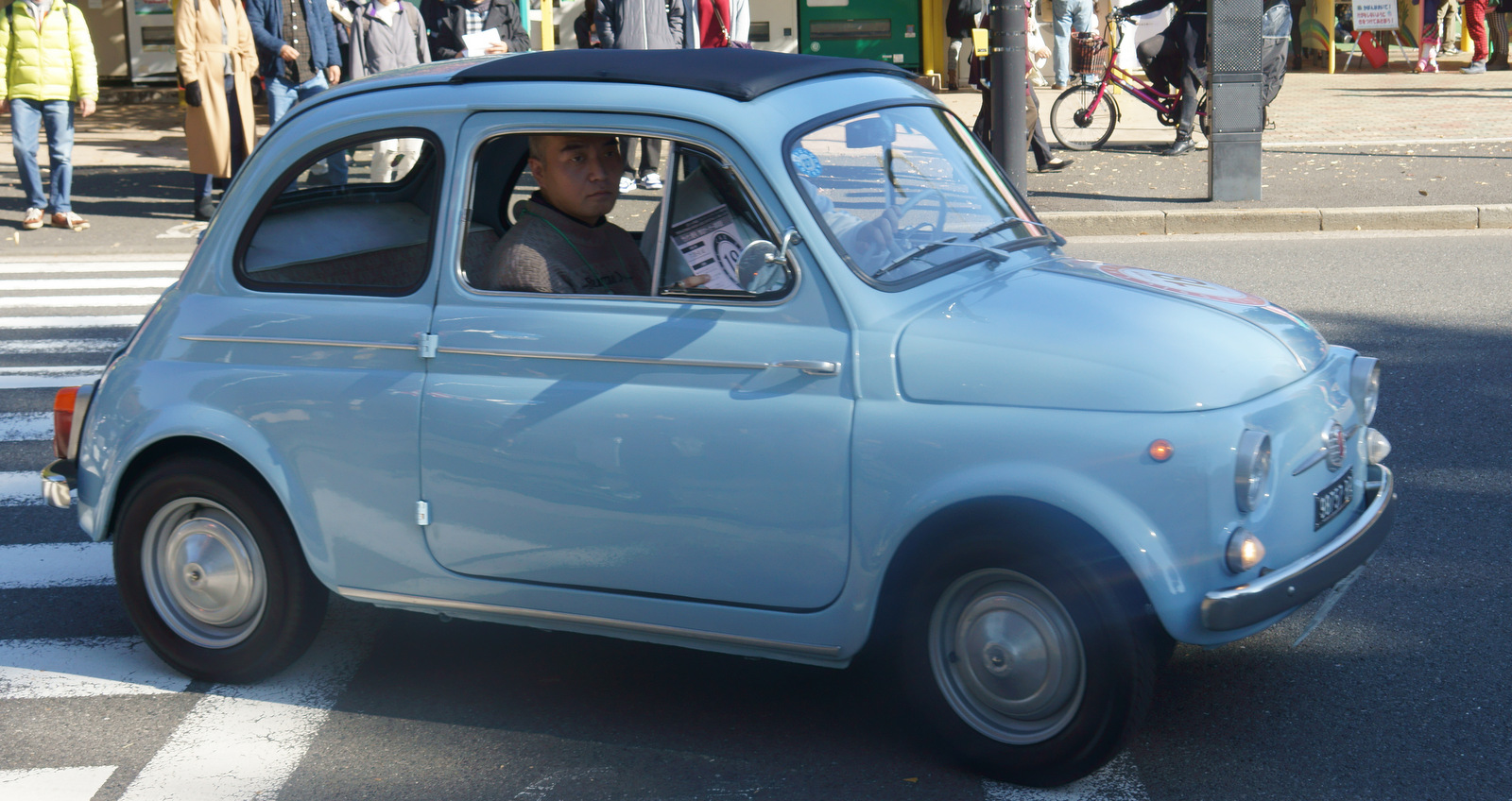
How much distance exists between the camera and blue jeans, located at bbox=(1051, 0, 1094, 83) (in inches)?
862

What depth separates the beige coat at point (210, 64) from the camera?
1220cm

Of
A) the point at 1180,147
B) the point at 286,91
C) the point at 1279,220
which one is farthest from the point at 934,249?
the point at 1180,147

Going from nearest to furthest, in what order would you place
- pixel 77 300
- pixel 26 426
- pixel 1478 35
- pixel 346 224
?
→ 1. pixel 346 224
2. pixel 26 426
3. pixel 77 300
4. pixel 1478 35

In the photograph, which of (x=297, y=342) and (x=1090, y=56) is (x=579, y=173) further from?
(x=1090, y=56)

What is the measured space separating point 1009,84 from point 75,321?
706 cm

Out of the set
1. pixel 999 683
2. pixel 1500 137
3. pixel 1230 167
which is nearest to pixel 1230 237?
pixel 1230 167

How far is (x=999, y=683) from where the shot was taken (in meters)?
3.48

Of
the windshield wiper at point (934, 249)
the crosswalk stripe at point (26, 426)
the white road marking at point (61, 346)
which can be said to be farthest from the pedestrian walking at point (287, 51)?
the windshield wiper at point (934, 249)

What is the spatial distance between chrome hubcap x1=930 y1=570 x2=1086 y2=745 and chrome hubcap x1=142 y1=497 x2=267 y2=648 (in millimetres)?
1995

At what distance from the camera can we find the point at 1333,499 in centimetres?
354

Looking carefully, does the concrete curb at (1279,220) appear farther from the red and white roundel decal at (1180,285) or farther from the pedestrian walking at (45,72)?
the pedestrian walking at (45,72)

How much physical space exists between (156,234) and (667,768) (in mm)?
10706

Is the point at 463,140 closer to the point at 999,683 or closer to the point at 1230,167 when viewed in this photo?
the point at 999,683

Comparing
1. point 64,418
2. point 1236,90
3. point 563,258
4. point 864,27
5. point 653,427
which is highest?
point 864,27
